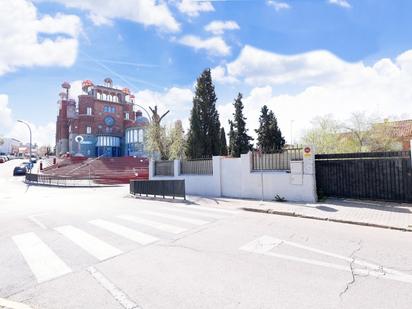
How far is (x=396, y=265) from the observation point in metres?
5.03

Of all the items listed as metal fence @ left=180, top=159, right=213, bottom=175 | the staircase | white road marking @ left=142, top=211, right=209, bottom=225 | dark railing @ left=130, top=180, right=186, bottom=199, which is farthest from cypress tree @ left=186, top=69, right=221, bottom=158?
the staircase

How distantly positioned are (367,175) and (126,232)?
31.8 feet

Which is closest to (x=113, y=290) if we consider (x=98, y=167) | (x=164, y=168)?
(x=164, y=168)

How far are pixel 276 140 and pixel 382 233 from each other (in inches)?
788

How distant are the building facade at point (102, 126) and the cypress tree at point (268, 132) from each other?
131 feet

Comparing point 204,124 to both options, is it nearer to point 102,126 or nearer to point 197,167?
point 197,167

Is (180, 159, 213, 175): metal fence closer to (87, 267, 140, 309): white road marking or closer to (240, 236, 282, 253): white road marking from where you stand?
(240, 236, 282, 253): white road marking

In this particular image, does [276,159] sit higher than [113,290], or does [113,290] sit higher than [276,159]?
[276,159]

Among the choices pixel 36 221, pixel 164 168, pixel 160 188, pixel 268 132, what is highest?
pixel 268 132

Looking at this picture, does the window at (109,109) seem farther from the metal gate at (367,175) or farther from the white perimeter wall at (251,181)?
the metal gate at (367,175)

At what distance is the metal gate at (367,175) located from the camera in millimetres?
10859

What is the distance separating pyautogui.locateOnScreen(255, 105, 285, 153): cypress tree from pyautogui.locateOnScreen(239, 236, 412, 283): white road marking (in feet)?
67.0

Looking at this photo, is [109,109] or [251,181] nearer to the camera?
[251,181]

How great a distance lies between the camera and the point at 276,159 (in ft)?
45.0
